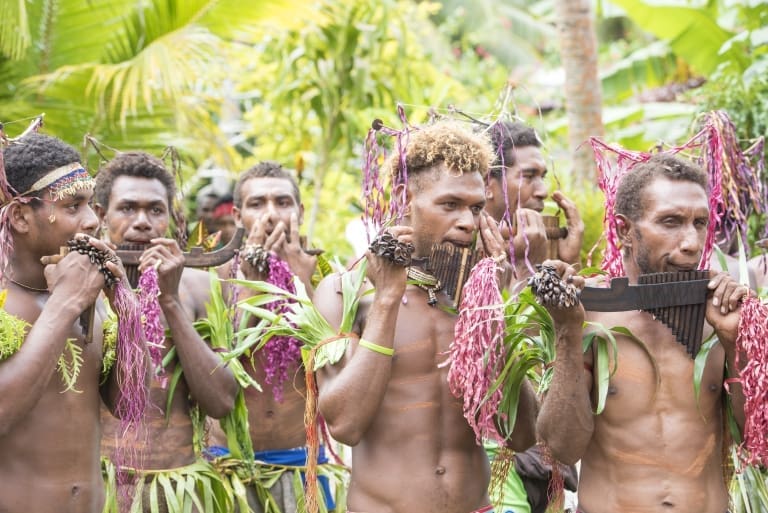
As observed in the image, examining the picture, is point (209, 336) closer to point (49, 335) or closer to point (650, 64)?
point (49, 335)

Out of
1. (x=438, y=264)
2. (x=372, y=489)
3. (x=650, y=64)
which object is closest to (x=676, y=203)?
(x=438, y=264)

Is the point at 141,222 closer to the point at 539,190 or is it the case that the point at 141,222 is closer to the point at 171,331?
the point at 171,331

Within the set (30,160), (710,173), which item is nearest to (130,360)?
(30,160)

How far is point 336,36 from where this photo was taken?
413 inches

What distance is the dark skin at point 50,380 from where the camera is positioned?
391 centimetres

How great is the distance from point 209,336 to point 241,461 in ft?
2.48

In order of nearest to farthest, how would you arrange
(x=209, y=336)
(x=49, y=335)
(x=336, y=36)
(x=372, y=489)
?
(x=49, y=335) → (x=372, y=489) → (x=209, y=336) → (x=336, y=36)

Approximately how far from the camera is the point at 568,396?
4098 millimetres

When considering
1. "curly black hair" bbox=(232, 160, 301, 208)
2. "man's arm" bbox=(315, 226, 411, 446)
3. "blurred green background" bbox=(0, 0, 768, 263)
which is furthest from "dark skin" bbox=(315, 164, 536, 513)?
"blurred green background" bbox=(0, 0, 768, 263)

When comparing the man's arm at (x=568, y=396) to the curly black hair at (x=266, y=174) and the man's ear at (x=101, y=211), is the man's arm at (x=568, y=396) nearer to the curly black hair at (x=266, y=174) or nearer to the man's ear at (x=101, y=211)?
the man's ear at (x=101, y=211)

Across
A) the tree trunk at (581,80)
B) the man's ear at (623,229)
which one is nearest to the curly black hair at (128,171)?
the man's ear at (623,229)

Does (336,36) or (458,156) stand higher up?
(336,36)

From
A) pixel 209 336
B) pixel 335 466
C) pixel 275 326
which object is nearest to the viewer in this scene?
pixel 275 326

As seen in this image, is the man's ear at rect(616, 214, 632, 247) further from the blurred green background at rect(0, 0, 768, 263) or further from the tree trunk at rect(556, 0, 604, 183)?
the tree trunk at rect(556, 0, 604, 183)
